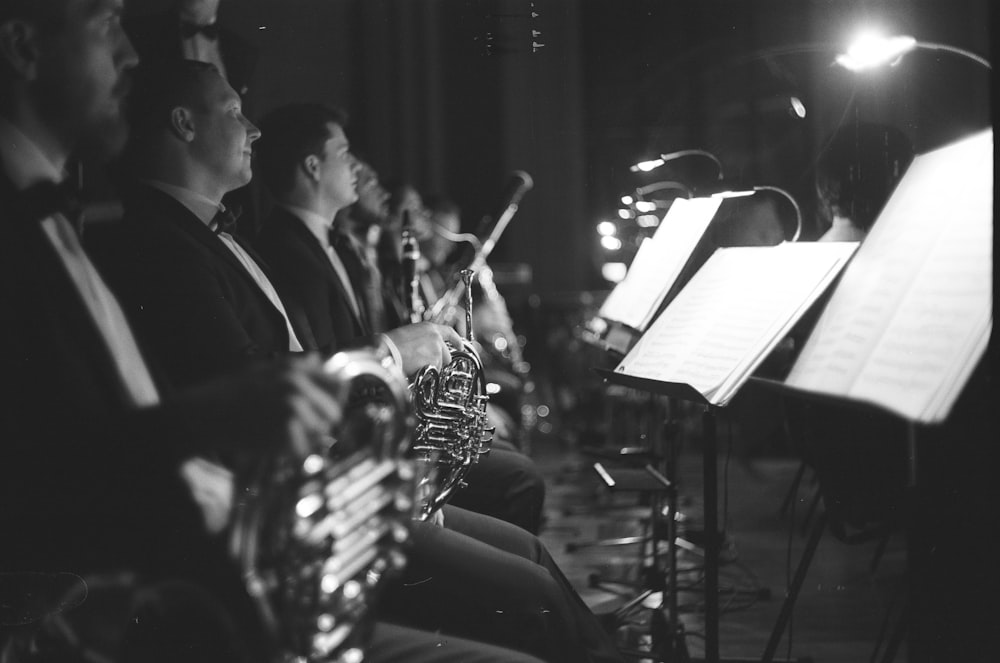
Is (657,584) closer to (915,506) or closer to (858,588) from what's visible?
(858,588)


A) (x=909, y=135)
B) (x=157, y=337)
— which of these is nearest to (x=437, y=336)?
(x=157, y=337)

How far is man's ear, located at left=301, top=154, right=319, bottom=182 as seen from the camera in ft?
7.82

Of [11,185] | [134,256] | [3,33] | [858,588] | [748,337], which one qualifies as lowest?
[858,588]

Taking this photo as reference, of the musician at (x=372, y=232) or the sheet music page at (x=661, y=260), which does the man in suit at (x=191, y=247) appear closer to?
the sheet music page at (x=661, y=260)

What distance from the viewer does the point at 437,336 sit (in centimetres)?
173

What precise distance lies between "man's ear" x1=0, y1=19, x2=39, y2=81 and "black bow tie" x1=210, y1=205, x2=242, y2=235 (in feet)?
1.43

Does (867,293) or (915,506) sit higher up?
(867,293)

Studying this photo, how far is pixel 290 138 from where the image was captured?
2.29 m

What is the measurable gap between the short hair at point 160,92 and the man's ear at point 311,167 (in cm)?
73

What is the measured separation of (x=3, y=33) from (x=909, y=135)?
1.78m

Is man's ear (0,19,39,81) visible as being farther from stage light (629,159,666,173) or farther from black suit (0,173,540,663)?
stage light (629,159,666,173)

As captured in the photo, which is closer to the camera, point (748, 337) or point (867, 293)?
point (867, 293)

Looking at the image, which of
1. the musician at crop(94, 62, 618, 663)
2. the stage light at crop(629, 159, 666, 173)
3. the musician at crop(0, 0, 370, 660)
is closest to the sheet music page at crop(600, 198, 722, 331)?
the stage light at crop(629, 159, 666, 173)

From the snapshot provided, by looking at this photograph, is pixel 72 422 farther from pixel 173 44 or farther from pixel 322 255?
pixel 322 255
